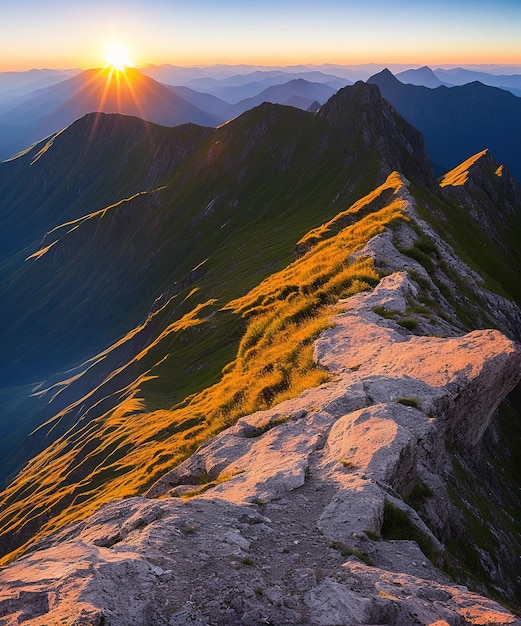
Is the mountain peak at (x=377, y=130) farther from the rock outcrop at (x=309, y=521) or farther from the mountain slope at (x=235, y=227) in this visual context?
the rock outcrop at (x=309, y=521)

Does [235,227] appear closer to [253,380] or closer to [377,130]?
[377,130]

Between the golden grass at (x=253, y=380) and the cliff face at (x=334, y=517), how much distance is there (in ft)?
7.92

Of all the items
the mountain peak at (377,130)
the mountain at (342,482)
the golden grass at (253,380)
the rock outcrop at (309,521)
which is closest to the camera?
the rock outcrop at (309,521)

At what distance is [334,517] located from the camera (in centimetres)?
1189

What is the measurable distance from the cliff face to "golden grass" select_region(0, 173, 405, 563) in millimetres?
2415

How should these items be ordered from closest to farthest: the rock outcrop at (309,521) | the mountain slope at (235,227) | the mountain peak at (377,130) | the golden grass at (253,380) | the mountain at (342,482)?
the rock outcrop at (309,521)
the mountain at (342,482)
the golden grass at (253,380)
the mountain slope at (235,227)
the mountain peak at (377,130)

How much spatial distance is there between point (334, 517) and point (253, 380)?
12.6 metres

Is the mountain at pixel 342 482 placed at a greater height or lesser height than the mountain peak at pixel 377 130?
lesser

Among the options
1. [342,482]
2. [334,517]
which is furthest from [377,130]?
[334,517]

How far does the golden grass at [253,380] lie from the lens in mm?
22333

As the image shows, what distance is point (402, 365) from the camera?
18.0 meters

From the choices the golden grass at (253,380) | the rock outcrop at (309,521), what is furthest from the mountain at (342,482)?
the golden grass at (253,380)

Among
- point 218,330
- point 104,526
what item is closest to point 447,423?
point 104,526

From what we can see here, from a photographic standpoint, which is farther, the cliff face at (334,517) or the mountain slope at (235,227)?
the mountain slope at (235,227)
